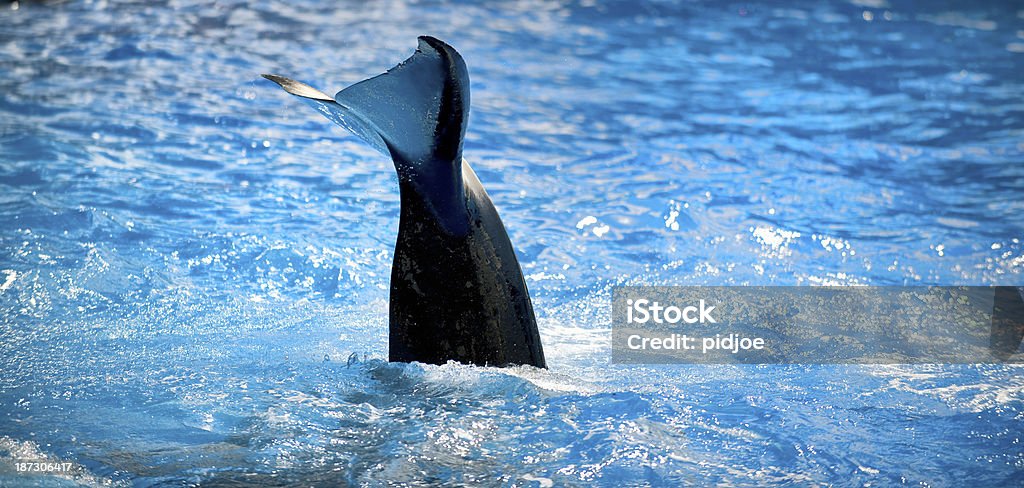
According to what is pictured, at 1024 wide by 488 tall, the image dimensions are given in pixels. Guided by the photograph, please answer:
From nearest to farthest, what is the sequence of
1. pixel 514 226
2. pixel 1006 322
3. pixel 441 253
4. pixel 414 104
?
pixel 414 104, pixel 441 253, pixel 1006 322, pixel 514 226

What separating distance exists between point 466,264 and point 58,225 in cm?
364

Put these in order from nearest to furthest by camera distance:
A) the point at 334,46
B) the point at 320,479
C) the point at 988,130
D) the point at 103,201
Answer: the point at 320,479 → the point at 103,201 → the point at 988,130 → the point at 334,46

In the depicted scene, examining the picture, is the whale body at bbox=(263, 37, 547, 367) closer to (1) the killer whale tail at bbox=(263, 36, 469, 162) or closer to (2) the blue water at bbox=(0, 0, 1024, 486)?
(1) the killer whale tail at bbox=(263, 36, 469, 162)

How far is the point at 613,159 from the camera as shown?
777 centimetres

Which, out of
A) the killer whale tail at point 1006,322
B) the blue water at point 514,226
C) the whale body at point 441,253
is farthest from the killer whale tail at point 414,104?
the killer whale tail at point 1006,322

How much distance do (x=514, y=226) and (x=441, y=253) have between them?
129 inches

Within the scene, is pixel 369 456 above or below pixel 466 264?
below

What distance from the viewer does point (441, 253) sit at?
2902 millimetres

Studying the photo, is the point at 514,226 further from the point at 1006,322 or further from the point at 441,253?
the point at 441,253

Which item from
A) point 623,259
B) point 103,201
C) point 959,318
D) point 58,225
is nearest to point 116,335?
point 58,225

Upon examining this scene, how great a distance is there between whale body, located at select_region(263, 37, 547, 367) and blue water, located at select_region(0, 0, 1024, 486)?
11cm

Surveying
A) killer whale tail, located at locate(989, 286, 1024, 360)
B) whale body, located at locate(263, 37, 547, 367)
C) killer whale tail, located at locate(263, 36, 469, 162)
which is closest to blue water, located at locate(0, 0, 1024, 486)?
whale body, located at locate(263, 37, 547, 367)

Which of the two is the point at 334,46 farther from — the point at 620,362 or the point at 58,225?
the point at 620,362

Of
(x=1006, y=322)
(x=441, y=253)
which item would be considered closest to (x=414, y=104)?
(x=441, y=253)
